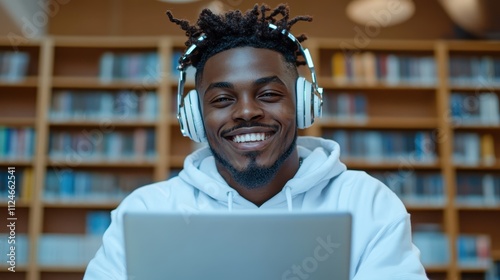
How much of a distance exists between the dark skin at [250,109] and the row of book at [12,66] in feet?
9.44

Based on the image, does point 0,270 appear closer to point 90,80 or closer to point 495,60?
point 90,80

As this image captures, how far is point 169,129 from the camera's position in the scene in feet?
12.6

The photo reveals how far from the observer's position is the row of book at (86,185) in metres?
3.75

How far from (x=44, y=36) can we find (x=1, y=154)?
97 cm

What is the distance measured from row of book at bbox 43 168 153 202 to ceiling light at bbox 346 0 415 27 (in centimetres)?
194

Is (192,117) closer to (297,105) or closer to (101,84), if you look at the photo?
(297,105)

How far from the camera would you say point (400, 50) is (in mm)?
4059

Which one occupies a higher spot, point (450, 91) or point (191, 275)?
point (450, 91)

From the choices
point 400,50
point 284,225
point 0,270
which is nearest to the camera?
point 284,225

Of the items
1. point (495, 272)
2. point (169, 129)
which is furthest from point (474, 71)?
point (169, 129)

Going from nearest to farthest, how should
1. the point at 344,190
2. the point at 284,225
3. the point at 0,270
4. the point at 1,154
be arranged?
the point at 284,225 → the point at 344,190 → the point at 0,270 → the point at 1,154

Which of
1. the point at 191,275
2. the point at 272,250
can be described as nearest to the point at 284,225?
the point at 272,250

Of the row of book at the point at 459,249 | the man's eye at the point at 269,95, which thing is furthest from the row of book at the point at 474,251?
the man's eye at the point at 269,95

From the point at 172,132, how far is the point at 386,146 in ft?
4.92
